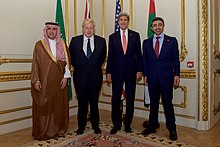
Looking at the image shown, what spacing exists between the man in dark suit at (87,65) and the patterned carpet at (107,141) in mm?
304

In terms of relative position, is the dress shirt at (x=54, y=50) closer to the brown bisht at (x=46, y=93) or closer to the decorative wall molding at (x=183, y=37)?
the brown bisht at (x=46, y=93)

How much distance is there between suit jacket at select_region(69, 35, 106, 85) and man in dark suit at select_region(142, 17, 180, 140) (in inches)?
26.5

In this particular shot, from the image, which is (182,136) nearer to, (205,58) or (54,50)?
(205,58)

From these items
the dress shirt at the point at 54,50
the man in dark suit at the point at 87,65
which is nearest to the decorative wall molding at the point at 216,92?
the man in dark suit at the point at 87,65

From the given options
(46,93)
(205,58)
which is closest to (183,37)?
(205,58)

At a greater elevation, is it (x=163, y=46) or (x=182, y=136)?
(x=163, y=46)

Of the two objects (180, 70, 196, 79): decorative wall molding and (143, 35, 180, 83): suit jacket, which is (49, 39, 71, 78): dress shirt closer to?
(143, 35, 180, 83): suit jacket

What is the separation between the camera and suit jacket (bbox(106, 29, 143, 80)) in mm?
3158

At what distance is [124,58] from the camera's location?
10.4 ft

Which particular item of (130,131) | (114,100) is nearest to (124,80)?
(114,100)

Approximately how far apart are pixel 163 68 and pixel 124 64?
53 centimetres

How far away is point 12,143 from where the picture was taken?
2977mm

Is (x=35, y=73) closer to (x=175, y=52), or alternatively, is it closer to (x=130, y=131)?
(x=130, y=131)

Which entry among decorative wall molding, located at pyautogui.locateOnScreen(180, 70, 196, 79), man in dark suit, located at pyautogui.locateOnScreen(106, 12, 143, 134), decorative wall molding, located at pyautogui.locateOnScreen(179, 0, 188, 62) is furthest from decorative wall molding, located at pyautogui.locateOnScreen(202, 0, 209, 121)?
man in dark suit, located at pyautogui.locateOnScreen(106, 12, 143, 134)
